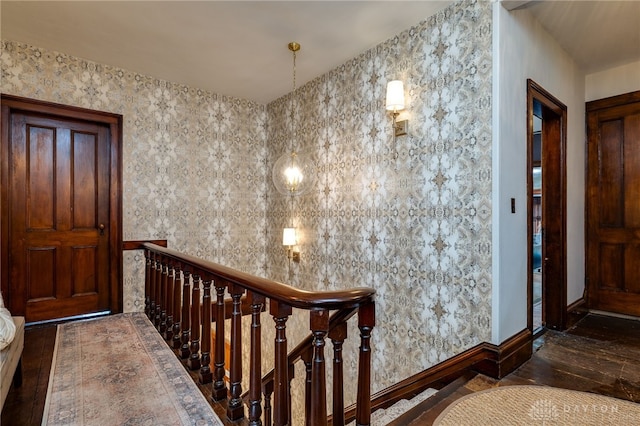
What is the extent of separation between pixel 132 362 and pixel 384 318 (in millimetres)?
1998

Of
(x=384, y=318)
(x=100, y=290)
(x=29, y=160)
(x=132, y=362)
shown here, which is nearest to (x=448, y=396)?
(x=384, y=318)

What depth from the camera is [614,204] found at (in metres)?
3.21

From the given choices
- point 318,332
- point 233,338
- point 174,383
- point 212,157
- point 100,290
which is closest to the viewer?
point 318,332

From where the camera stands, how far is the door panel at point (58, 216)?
304 centimetres

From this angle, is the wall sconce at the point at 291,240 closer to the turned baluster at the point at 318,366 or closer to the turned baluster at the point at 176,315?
the turned baluster at the point at 176,315

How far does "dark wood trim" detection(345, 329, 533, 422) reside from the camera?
Result: 6.76 feet

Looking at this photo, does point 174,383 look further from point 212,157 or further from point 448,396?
point 212,157

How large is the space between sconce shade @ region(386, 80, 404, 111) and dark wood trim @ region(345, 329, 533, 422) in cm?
187

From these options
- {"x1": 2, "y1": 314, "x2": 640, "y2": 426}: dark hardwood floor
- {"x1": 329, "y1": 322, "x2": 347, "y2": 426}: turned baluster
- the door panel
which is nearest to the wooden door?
{"x1": 2, "y1": 314, "x2": 640, "y2": 426}: dark hardwood floor

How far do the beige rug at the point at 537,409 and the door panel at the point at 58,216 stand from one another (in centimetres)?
352

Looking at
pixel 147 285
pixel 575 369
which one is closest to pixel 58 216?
pixel 147 285

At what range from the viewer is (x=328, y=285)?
3.51m

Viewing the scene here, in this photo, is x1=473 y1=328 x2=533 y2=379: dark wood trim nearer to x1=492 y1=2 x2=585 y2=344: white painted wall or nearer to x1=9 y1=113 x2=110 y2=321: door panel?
x1=492 y1=2 x2=585 y2=344: white painted wall

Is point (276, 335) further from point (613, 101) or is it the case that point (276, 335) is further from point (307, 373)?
point (613, 101)
